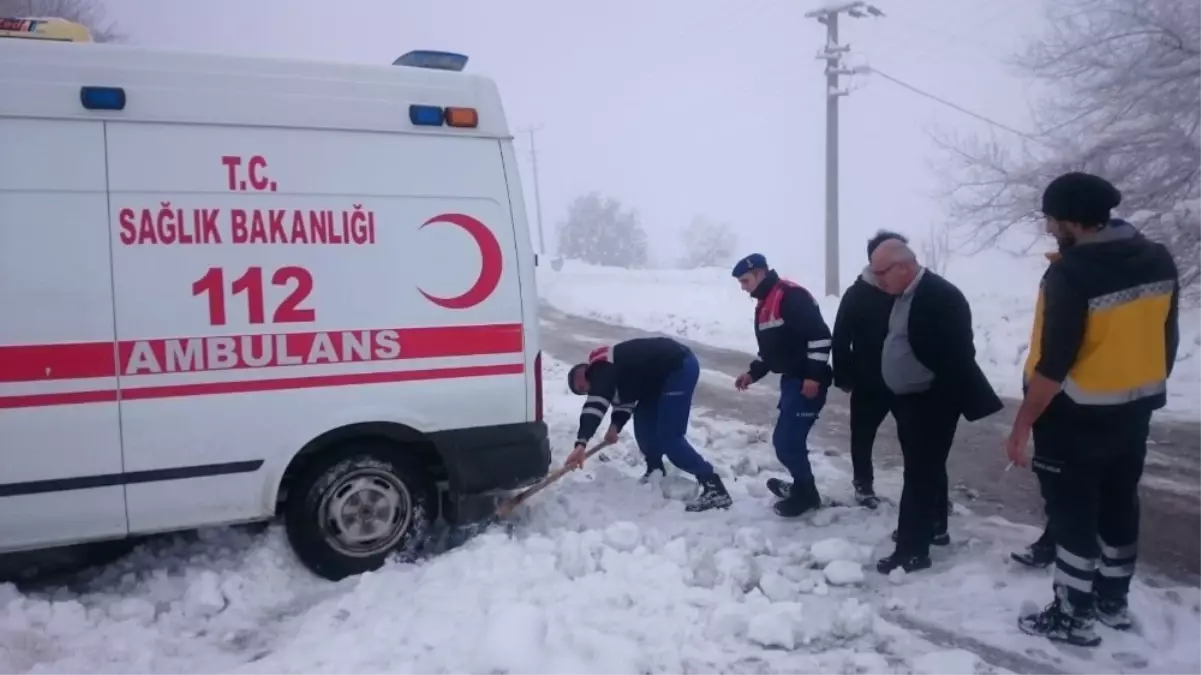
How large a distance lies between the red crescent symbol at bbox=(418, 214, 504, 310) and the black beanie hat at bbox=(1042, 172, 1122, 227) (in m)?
2.74

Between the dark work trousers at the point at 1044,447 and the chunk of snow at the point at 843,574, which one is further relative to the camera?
the chunk of snow at the point at 843,574

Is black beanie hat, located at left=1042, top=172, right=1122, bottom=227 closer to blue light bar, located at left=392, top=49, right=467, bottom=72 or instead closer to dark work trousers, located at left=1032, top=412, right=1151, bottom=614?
dark work trousers, located at left=1032, top=412, right=1151, bottom=614

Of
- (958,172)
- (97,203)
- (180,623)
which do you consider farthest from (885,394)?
(958,172)

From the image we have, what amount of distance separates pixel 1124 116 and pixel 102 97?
12.2m

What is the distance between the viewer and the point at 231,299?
Result: 4148 millimetres

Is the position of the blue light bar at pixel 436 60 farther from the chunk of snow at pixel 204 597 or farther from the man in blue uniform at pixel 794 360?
the chunk of snow at pixel 204 597

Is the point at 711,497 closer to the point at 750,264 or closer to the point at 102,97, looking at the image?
the point at 750,264

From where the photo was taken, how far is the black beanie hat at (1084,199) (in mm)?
3531

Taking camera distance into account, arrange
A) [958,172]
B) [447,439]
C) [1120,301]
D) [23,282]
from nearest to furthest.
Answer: [1120,301] → [23,282] → [447,439] → [958,172]

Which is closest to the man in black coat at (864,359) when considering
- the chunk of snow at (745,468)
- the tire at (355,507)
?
the chunk of snow at (745,468)

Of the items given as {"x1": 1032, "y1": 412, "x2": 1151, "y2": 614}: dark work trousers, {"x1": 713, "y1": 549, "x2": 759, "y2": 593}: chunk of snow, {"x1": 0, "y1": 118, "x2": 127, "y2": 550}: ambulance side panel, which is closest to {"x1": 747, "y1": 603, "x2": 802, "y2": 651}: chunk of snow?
{"x1": 713, "y1": 549, "x2": 759, "y2": 593}: chunk of snow

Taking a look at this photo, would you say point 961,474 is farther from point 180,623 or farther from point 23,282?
point 23,282

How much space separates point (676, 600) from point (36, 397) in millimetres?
3144

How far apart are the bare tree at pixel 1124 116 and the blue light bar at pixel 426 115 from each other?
9967mm
